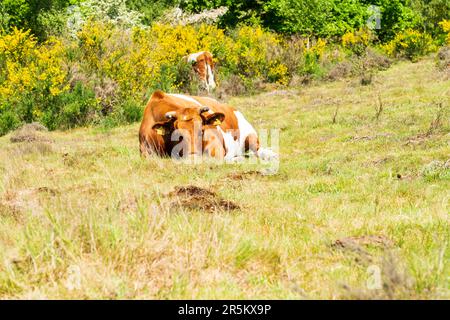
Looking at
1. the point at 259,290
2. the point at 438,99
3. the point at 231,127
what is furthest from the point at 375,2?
the point at 259,290

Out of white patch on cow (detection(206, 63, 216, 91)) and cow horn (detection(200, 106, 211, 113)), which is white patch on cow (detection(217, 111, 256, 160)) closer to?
cow horn (detection(200, 106, 211, 113))

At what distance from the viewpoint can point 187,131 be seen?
11.4 metres

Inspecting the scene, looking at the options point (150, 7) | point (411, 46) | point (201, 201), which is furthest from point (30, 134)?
point (150, 7)

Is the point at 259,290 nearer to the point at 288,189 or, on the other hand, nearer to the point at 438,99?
the point at 288,189

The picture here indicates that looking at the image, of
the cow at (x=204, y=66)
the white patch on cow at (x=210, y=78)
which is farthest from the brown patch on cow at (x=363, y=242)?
the white patch on cow at (x=210, y=78)

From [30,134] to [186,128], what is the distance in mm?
7185

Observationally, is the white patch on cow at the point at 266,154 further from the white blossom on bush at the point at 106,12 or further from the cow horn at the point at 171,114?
the white blossom on bush at the point at 106,12

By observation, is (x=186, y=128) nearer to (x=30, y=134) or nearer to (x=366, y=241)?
(x=366, y=241)

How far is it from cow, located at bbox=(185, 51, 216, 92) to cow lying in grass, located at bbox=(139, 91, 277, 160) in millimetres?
11456

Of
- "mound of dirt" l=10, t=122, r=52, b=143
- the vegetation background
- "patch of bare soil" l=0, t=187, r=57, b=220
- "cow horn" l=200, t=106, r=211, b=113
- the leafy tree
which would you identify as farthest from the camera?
the leafy tree

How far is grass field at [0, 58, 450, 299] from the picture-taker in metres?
3.82

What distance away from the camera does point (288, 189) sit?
8477 mm

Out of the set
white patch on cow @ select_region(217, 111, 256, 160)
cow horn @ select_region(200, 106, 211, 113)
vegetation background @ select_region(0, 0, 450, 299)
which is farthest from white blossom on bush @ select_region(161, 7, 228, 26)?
cow horn @ select_region(200, 106, 211, 113)

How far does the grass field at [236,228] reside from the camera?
3824mm
